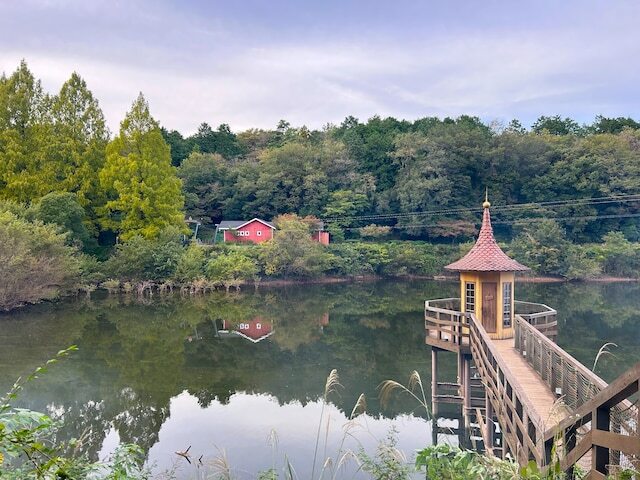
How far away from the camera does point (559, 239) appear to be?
106 ft

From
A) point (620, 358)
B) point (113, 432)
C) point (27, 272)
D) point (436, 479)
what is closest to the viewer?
point (436, 479)

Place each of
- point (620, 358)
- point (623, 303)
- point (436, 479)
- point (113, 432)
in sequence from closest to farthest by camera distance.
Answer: point (436, 479)
point (113, 432)
point (620, 358)
point (623, 303)

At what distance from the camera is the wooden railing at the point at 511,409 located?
4279mm

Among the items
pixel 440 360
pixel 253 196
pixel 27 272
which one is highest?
pixel 253 196

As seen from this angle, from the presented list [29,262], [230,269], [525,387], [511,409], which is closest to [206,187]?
[230,269]

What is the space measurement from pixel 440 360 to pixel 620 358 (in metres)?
4.65

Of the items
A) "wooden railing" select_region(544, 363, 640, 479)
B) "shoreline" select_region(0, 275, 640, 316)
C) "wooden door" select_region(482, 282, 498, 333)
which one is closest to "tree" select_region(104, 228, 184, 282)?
"shoreline" select_region(0, 275, 640, 316)

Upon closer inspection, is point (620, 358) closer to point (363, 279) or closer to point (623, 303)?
point (623, 303)

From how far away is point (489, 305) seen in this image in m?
10.6

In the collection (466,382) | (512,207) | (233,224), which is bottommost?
(466,382)

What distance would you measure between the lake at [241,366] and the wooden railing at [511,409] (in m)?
1.35

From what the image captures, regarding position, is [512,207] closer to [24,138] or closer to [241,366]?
[241,366]

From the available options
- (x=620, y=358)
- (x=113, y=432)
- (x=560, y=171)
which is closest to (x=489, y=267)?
(x=620, y=358)

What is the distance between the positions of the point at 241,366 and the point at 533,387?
340 inches
